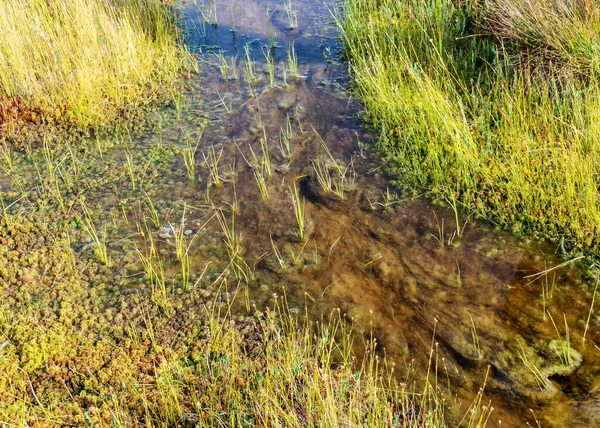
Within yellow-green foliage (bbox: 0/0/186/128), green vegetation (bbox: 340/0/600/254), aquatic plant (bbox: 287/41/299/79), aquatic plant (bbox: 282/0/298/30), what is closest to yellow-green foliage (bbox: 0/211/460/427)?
green vegetation (bbox: 340/0/600/254)

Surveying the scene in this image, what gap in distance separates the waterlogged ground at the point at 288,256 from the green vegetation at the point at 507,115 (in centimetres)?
27

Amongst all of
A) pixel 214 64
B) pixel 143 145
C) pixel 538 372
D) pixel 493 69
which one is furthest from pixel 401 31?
pixel 538 372

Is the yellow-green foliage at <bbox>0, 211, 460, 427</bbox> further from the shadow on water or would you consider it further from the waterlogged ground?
the shadow on water

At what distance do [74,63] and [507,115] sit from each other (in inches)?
197

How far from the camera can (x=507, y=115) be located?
5.05 metres

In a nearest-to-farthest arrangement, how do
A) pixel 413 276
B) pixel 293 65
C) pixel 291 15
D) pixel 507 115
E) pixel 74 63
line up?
pixel 413 276, pixel 507 115, pixel 74 63, pixel 293 65, pixel 291 15

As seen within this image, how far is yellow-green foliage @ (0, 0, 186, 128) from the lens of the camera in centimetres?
626

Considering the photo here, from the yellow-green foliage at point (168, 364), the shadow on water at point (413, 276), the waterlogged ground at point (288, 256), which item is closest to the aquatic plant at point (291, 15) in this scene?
the waterlogged ground at point (288, 256)

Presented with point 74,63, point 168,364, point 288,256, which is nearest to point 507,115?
point 288,256

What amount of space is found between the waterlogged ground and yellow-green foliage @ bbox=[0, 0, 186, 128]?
60 cm

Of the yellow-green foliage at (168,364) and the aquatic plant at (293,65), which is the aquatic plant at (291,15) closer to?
the aquatic plant at (293,65)

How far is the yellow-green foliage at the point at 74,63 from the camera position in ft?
20.5

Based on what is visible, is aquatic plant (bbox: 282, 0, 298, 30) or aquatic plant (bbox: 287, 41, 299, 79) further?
aquatic plant (bbox: 282, 0, 298, 30)

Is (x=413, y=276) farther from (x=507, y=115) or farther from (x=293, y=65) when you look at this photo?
(x=293, y=65)
